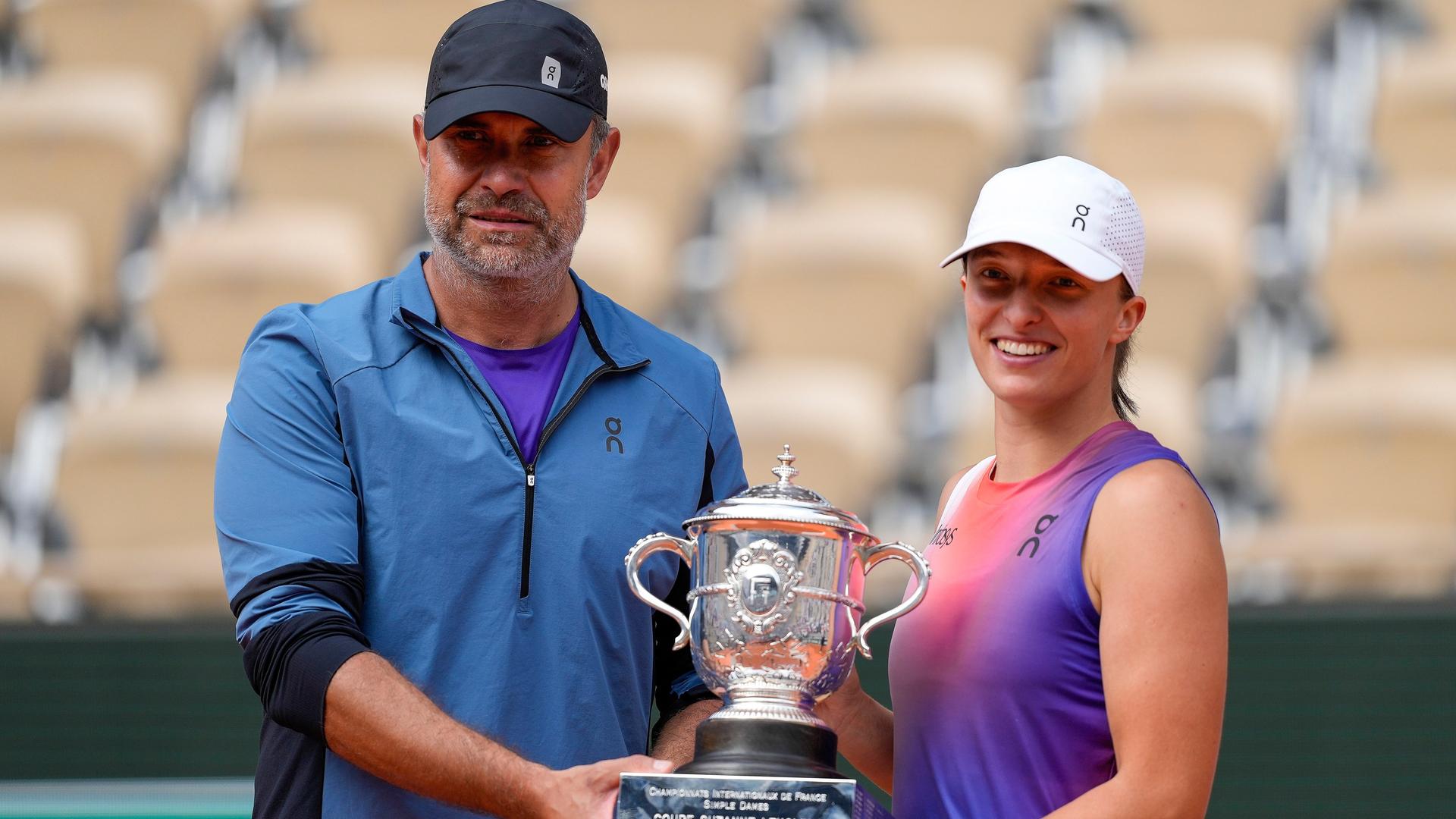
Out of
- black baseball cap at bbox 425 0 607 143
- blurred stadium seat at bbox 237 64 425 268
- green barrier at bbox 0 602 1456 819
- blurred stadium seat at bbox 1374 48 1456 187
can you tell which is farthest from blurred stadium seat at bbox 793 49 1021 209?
black baseball cap at bbox 425 0 607 143

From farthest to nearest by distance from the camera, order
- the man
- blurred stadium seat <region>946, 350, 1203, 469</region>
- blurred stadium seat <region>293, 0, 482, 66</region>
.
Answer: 1. blurred stadium seat <region>293, 0, 482, 66</region>
2. blurred stadium seat <region>946, 350, 1203, 469</region>
3. the man

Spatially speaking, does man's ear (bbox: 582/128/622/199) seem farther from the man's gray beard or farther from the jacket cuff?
the jacket cuff

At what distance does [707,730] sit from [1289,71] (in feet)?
16.0

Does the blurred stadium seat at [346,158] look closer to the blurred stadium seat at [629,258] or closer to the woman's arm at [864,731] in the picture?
the blurred stadium seat at [629,258]

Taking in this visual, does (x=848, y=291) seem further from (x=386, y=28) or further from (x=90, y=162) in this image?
(x=90, y=162)

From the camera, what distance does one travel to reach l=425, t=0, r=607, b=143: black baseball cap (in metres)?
2.09

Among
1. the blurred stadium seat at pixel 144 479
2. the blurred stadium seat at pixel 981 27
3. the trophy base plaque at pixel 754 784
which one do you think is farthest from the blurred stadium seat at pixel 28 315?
the trophy base plaque at pixel 754 784

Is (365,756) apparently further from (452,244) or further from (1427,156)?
(1427,156)

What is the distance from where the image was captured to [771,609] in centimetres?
196

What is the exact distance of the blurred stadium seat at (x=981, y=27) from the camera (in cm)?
659

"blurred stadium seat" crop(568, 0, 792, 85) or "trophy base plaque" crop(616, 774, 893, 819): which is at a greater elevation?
"blurred stadium seat" crop(568, 0, 792, 85)

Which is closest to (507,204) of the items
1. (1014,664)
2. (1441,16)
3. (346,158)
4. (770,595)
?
(770,595)

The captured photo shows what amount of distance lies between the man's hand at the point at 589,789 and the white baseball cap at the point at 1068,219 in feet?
1.91

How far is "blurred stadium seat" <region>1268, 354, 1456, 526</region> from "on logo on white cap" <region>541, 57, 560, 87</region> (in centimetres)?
326
